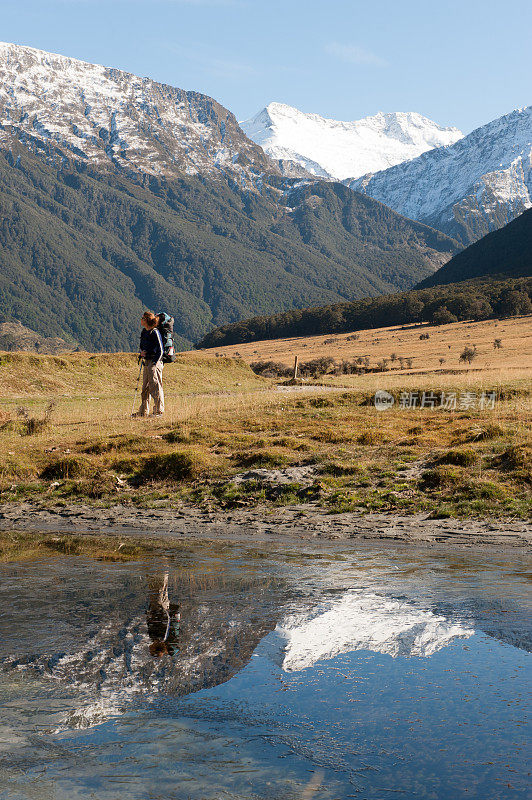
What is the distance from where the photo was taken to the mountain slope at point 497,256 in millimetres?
169625

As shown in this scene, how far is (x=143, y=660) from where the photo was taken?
285 inches

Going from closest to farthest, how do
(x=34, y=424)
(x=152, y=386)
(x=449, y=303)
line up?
(x=34, y=424) → (x=152, y=386) → (x=449, y=303)

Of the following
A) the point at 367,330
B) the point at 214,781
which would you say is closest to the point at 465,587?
the point at 214,781

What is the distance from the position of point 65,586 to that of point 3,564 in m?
1.82

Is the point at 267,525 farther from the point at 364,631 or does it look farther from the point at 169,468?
the point at 364,631

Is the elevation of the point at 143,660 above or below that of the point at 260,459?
below

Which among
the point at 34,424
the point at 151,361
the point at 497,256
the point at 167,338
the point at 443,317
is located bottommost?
the point at 34,424

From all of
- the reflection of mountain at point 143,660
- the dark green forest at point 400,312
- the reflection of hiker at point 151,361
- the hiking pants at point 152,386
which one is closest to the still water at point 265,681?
the reflection of mountain at point 143,660

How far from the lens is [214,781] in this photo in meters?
5.12

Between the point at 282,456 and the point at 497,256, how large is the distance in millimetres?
177841

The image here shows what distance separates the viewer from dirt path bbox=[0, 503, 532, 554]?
1242 cm

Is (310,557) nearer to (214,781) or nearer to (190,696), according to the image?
(190,696)

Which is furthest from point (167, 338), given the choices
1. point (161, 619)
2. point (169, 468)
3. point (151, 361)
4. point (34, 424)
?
point (161, 619)

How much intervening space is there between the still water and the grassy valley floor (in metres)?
4.07
